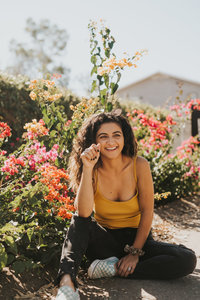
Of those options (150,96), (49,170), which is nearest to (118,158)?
(49,170)

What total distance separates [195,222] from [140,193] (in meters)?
1.94

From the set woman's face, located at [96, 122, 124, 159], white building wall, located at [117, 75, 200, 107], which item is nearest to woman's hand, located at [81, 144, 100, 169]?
woman's face, located at [96, 122, 124, 159]

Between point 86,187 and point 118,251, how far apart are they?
529mm

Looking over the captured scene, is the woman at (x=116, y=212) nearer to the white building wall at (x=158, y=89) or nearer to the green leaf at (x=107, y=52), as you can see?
the green leaf at (x=107, y=52)

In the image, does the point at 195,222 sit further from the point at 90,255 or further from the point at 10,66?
the point at 10,66

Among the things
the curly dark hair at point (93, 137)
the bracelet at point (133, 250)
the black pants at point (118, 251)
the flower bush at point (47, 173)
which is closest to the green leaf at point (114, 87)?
the flower bush at point (47, 173)

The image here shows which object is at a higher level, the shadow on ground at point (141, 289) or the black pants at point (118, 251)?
the black pants at point (118, 251)

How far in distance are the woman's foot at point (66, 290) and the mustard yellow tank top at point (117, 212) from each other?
636 mm

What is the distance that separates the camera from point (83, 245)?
211 cm

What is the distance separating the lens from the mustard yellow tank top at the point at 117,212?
2.39 meters

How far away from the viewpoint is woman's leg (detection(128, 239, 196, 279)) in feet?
7.16

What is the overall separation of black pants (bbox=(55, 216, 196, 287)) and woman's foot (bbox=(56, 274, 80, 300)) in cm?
7

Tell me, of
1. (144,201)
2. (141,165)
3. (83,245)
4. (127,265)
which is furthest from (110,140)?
(127,265)

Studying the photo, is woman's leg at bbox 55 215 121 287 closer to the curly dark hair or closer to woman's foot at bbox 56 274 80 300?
woman's foot at bbox 56 274 80 300
